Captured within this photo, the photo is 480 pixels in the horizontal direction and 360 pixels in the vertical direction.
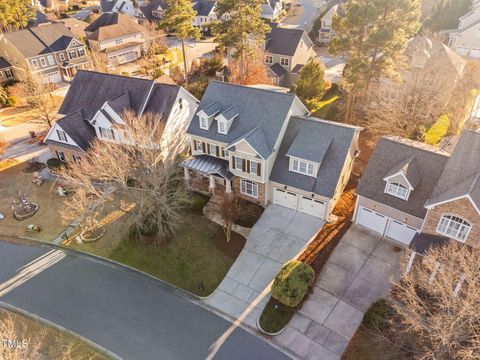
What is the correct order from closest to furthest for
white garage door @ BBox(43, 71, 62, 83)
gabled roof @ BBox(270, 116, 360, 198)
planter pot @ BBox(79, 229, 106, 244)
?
gabled roof @ BBox(270, 116, 360, 198) → planter pot @ BBox(79, 229, 106, 244) → white garage door @ BBox(43, 71, 62, 83)

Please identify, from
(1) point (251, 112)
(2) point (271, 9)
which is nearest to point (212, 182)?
(1) point (251, 112)

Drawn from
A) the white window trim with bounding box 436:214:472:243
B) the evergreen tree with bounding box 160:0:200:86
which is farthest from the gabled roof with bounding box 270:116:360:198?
the evergreen tree with bounding box 160:0:200:86

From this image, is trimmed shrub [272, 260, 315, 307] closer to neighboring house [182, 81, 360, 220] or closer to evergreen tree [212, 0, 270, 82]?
neighboring house [182, 81, 360, 220]

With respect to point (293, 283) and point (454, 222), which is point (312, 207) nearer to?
point (293, 283)

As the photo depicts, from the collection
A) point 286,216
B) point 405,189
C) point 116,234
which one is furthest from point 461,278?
point 116,234

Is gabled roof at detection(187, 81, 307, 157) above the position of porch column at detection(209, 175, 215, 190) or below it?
above

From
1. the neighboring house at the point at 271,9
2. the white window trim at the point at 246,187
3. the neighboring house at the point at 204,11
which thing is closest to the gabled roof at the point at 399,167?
the white window trim at the point at 246,187

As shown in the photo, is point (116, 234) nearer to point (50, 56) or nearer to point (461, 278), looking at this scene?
point (461, 278)
